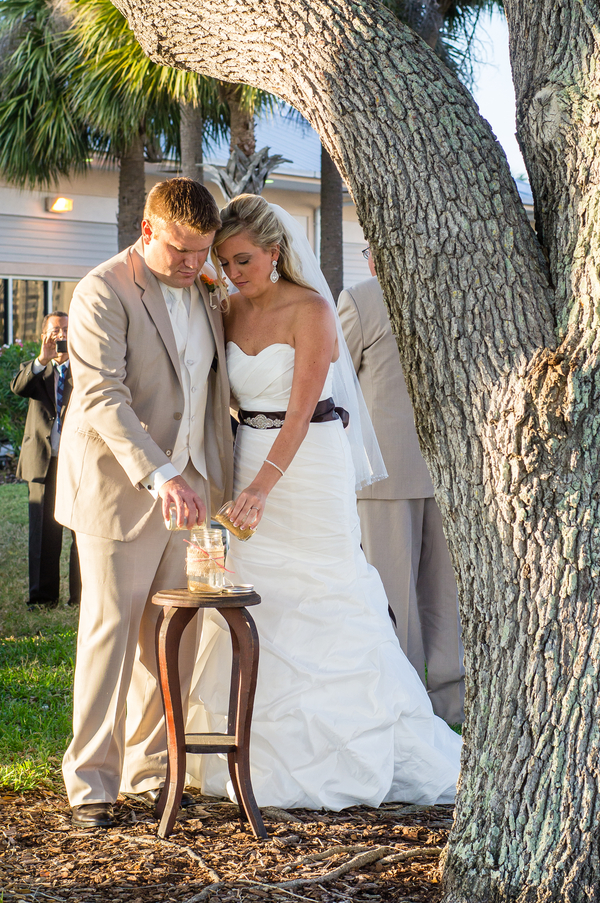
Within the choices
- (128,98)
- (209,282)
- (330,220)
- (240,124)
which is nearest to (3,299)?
(128,98)

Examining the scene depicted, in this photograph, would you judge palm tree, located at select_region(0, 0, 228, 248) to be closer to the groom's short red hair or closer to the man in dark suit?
the man in dark suit

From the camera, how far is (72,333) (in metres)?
A: 3.28

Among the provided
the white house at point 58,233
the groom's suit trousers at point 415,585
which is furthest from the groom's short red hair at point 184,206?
the white house at point 58,233

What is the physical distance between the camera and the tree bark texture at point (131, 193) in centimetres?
1246

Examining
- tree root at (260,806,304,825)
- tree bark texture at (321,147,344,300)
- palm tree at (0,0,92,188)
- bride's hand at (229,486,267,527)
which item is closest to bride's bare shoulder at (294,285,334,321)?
bride's hand at (229,486,267,527)

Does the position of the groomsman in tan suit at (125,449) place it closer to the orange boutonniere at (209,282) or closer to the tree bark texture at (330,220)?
the orange boutonniere at (209,282)

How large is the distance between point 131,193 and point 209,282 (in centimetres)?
954

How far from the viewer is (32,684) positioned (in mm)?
5027

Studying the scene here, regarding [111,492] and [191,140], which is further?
[191,140]

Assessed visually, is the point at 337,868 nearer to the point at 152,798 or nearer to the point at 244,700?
the point at 244,700

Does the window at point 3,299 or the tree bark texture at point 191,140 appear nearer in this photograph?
the tree bark texture at point 191,140

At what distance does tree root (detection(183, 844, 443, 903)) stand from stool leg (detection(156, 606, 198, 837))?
45cm

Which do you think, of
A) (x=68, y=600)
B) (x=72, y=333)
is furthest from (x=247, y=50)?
(x=68, y=600)

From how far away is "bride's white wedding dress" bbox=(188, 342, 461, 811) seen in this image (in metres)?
3.49
